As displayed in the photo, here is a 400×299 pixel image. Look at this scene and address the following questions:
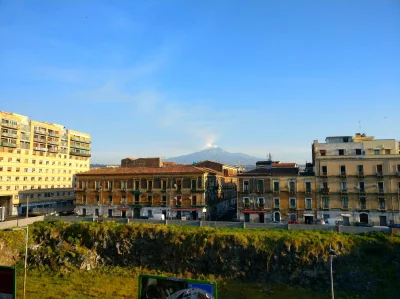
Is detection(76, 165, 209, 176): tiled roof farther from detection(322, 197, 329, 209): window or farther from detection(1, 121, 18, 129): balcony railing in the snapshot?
detection(1, 121, 18, 129): balcony railing

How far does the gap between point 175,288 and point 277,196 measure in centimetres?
4382

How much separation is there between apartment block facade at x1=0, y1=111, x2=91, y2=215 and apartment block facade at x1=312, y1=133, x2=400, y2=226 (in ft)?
227

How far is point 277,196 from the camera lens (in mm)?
59062

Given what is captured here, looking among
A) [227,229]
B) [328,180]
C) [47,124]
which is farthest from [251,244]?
[47,124]

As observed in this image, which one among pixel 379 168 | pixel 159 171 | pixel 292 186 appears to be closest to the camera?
pixel 379 168

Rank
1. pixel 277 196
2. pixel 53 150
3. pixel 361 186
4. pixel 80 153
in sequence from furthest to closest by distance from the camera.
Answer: pixel 80 153 < pixel 53 150 < pixel 277 196 < pixel 361 186

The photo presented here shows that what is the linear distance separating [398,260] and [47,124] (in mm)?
88701

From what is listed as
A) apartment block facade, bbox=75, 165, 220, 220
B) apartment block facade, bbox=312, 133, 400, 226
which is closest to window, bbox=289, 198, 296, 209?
apartment block facade, bbox=312, 133, 400, 226

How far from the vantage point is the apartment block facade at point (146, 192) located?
62.7 meters

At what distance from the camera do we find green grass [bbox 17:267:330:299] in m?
34.9

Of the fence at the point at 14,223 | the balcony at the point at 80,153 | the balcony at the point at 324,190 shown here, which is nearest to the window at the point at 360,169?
the balcony at the point at 324,190

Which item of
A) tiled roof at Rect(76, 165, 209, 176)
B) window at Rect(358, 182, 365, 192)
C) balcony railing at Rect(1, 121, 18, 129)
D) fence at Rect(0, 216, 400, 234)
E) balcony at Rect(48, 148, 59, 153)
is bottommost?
fence at Rect(0, 216, 400, 234)

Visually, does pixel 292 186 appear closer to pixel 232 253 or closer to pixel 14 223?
pixel 232 253

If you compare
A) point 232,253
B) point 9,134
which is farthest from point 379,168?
point 9,134
